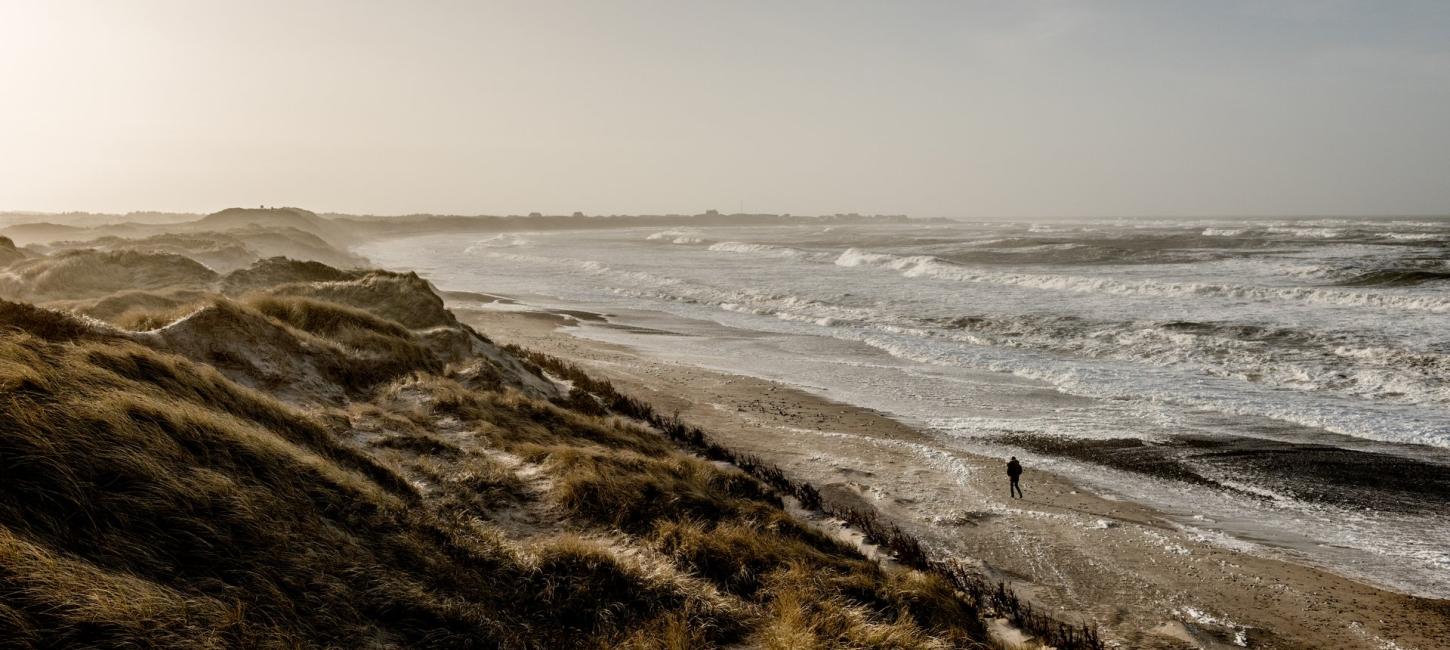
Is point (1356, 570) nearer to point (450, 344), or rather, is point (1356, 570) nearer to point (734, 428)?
point (734, 428)

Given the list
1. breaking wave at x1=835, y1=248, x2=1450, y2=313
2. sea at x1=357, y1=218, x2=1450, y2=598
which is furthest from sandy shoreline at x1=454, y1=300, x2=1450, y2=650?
breaking wave at x1=835, y1=248, x2=1450, y2=313

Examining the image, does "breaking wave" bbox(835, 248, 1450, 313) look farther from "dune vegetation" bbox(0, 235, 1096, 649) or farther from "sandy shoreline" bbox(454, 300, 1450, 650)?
"dune vegetation" bbox(0, 235, 1096, 649)

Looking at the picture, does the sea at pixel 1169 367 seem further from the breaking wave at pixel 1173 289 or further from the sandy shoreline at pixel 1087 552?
the sandy shoreline at pixel 1087 552

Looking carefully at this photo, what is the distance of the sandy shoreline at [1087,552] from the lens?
294 inches

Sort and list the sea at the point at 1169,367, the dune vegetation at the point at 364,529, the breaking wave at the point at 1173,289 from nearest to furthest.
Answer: the dune vegetation at the point at 364,529, the sea at the point at 1169,367, the breaking wave at the point at 1173,289

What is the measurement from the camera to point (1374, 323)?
2338 cm

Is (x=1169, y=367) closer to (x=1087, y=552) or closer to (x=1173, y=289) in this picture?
(x=1087, y=552)

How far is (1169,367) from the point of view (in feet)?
65.2

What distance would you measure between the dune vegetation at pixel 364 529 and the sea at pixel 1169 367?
5938 mm

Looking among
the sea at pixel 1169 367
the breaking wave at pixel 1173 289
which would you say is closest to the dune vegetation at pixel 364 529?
the sea at pixel 1169 367

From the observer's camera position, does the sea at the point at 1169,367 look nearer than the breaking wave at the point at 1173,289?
Yes

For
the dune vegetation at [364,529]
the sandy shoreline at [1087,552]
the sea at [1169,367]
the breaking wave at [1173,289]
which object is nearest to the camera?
the dune vegetation at [364,529]

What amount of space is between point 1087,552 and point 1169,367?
1372 centimetres

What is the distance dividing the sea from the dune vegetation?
5938mm
